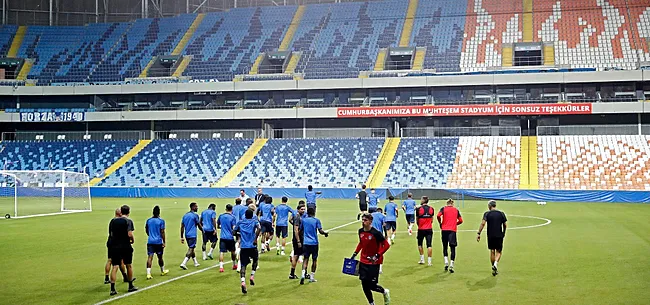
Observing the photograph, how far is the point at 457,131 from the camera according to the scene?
6650 centimetres

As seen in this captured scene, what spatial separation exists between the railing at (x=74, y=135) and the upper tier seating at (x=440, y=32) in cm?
3325

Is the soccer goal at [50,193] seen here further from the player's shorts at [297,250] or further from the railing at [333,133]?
the player's shorts at [297,250]

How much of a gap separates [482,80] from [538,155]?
9.31 metres

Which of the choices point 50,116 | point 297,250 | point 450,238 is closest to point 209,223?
point 297,250

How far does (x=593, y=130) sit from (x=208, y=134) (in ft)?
135

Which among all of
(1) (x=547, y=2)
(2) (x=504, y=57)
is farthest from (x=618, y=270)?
(1) (x=547, y=2)

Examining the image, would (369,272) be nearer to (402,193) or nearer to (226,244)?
(226,244)

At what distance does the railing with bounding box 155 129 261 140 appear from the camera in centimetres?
7206

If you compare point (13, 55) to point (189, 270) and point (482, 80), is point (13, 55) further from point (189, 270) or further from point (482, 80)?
point (189, 270)

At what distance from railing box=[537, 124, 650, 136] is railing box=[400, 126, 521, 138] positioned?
2922 millimetres

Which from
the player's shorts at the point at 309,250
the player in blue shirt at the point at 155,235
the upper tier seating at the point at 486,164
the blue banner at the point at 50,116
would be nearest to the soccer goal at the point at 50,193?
the blue banner at the point at 50,116

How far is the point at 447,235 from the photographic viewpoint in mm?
18797

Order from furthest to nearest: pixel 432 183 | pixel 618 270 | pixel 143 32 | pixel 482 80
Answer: pixel 143 32, pixel 482 80, pixel 432 183, pixel 618 270

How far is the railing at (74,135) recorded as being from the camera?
243 ft
